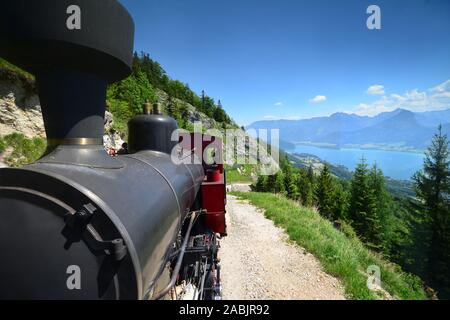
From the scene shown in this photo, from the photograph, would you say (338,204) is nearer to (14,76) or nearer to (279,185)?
(279,185)

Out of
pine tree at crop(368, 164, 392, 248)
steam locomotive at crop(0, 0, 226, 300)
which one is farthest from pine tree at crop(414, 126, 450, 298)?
steam locomotive at crop(0, 0, 226, 300)

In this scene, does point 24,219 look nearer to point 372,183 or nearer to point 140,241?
point 140,241

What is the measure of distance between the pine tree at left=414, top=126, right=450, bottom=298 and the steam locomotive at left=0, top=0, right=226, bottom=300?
26079 millimetres

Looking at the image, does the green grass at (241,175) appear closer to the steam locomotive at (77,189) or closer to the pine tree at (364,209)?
the pine tree at (364,209)

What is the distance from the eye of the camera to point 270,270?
7902mm

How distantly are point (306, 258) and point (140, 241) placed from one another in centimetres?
785

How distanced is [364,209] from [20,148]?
3185 cm

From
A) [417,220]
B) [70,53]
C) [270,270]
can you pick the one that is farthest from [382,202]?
[70,53]

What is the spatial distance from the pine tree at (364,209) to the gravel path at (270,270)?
74.1ft

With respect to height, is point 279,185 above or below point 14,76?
below

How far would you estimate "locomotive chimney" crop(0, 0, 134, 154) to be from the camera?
1965 millimetres

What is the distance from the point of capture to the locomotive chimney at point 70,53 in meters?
1.96

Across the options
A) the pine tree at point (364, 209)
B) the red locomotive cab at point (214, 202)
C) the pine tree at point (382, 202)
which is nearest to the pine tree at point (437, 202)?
the pine tree at point (364, 209)
